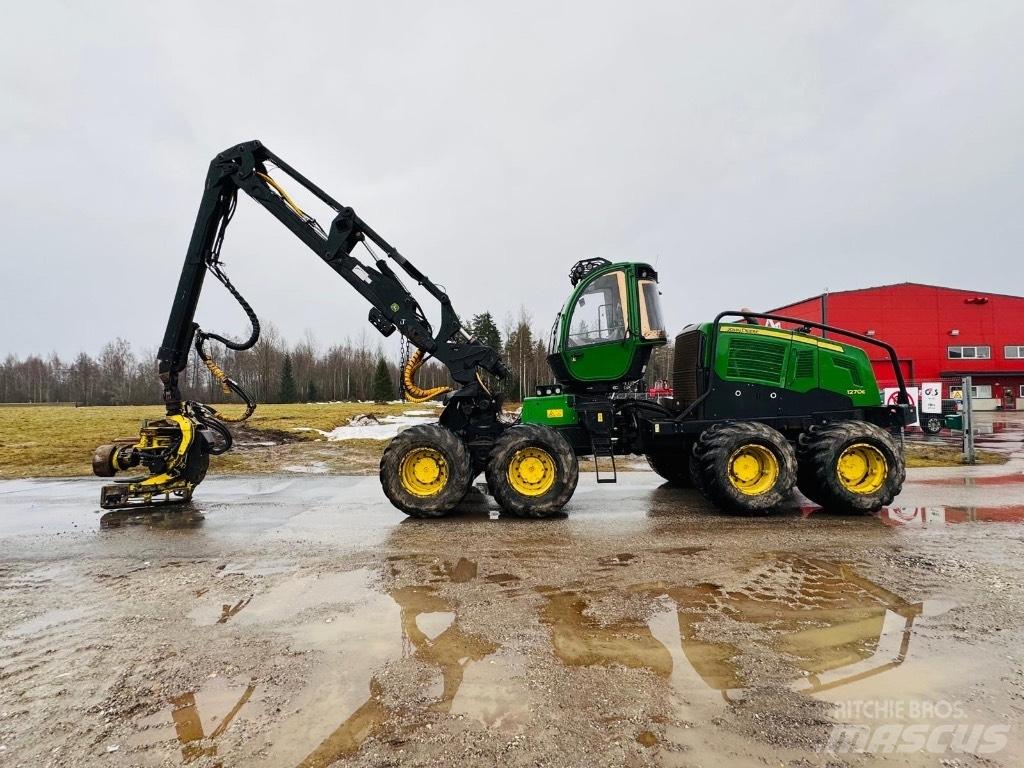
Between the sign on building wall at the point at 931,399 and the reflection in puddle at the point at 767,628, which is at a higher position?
the sign on building wall at the point at 931,399

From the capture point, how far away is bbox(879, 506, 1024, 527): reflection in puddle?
632 centimetres

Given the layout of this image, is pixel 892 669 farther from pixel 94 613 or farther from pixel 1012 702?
pixel 94 613

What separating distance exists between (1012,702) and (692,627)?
1.53m

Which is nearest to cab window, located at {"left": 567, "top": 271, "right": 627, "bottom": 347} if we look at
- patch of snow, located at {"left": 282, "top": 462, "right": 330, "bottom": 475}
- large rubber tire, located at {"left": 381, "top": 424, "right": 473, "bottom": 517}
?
large rubber tire, located at {"left": 381, "top": 424, "right": 473, "bottom": 517}

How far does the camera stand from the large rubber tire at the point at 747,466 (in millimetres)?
6727

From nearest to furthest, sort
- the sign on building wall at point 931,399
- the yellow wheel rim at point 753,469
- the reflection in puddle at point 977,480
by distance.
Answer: the yellow wheel rim at point 753,469 → the reflection in puddle at point 977,480 → the sign on building wall at point 931,399

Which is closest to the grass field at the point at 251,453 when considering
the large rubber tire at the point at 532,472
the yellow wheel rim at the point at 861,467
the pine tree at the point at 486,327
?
the large rubber tire at the point at 532,472

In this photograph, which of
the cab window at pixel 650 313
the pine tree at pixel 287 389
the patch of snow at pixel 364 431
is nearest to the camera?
the cab window at pixel 650 313

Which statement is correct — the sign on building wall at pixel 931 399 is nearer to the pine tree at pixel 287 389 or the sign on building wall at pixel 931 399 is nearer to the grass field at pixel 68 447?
the grass field at pixel 68 447

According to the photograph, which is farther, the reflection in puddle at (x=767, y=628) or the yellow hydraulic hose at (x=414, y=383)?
the yellow hydraulic hose at (x=414, y=383)

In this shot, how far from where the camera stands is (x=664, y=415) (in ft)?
26.0

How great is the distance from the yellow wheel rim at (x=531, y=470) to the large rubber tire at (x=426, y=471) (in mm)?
623

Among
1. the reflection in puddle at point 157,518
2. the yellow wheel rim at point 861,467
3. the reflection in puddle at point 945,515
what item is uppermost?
the yellow wheel rim at point 861,467

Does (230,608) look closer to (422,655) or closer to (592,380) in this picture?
(422,655)
